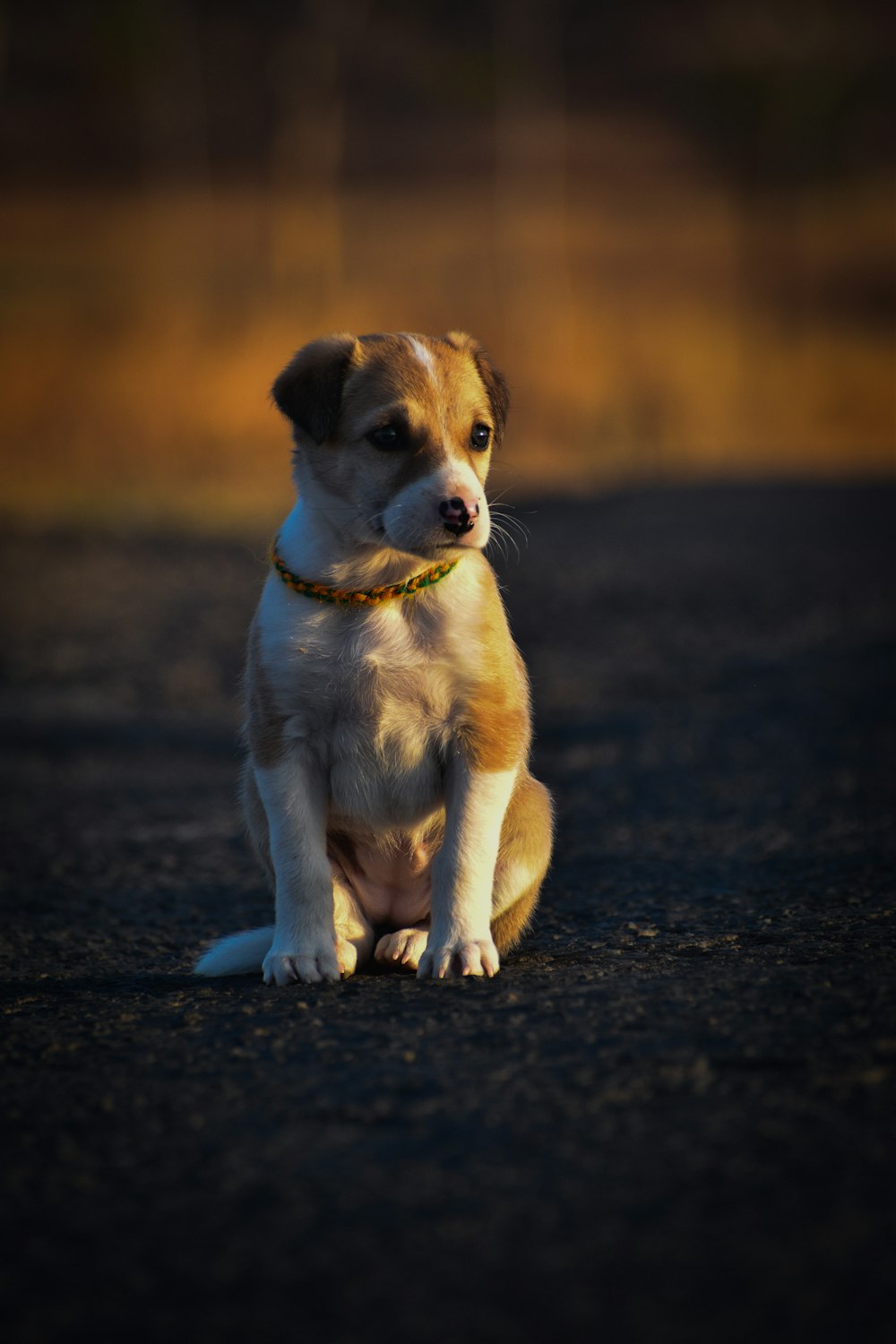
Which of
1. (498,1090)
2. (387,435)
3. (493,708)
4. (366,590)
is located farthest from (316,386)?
(498,1090)

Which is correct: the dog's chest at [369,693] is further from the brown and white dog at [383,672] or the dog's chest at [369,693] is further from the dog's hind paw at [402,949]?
the dog's hind paw at [402,949]

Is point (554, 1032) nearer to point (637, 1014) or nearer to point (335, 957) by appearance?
point (637, 1014)

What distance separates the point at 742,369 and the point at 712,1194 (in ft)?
77.5

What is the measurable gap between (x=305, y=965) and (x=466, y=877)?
1.64ft

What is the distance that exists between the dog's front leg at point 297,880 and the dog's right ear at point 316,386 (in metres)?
0.94

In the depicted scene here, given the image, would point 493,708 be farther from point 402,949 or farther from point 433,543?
point 402,949

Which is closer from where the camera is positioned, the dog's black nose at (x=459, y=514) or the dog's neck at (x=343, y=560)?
the dog's black nose at (x=459, y=514)

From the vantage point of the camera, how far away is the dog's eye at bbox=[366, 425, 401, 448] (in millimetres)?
4125

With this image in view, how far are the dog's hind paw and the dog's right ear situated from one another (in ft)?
4.72

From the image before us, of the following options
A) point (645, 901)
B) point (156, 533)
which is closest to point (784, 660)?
point (645, 901)

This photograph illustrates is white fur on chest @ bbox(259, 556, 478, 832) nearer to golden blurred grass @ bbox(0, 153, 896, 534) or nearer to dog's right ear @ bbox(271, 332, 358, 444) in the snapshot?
dog's right ear @ bbox(271, 332, 358, 444)

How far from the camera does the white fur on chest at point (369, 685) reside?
13.3 feet

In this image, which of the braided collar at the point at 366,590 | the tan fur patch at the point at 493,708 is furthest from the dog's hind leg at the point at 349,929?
the braided collar at the point at 366,590

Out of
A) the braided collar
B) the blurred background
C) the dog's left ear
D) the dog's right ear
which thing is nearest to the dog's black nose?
the braided collar
